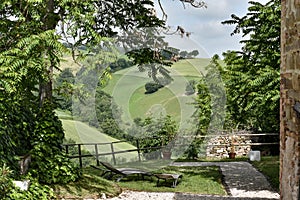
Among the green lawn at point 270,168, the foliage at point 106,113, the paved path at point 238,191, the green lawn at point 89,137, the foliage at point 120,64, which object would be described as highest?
the foliage at point 120,64

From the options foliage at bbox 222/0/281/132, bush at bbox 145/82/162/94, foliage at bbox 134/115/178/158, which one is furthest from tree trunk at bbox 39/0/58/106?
foliage at bbox 222/0/281/132

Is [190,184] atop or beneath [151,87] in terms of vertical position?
beneath

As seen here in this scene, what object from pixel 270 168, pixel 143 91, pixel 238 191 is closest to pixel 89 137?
pixel 143 91

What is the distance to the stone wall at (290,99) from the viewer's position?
4.31m

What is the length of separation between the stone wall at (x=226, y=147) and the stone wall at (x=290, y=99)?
1301 centimetres

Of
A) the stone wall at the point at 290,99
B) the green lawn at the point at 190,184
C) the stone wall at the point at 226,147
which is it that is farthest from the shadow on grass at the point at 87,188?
the stone wall at the point at 226,147

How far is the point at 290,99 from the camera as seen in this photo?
462cm

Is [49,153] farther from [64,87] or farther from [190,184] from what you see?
[190,184]

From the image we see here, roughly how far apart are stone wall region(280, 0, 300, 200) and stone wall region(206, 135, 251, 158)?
42.7 ft

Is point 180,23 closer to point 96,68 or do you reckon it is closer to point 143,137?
point 96,68

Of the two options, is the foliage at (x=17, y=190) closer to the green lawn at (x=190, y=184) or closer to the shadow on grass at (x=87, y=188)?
the shadow on grass at (x=87, y=188)

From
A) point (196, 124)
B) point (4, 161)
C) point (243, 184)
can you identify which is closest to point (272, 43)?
point (243, 184)

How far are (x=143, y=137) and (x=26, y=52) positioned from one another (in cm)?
728

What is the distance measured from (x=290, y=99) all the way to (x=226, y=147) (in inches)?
540
